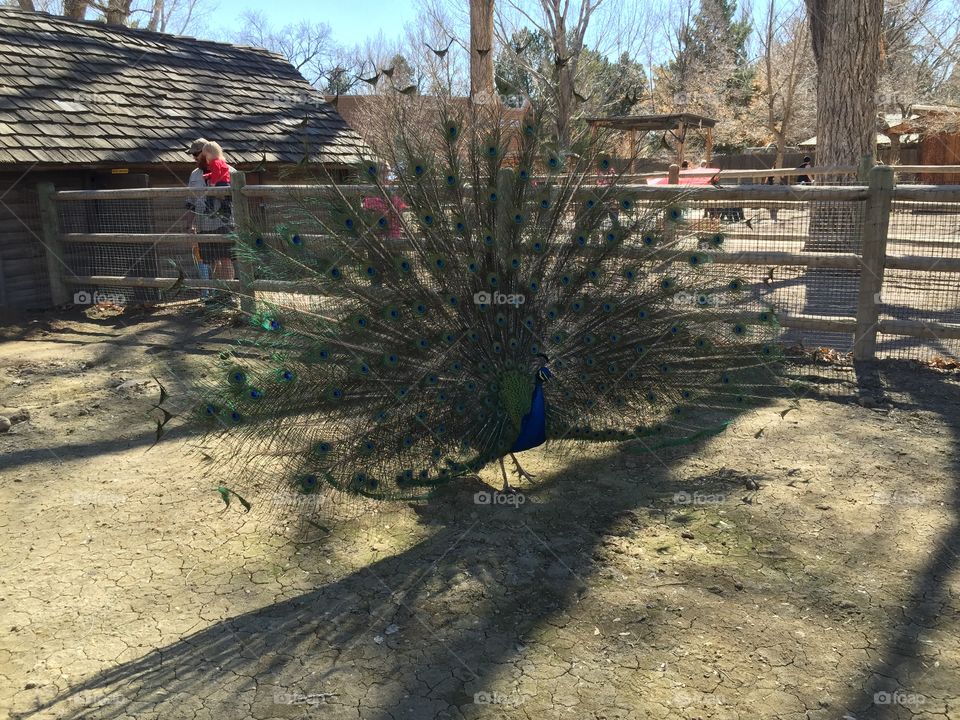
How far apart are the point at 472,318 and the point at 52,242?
9.00m

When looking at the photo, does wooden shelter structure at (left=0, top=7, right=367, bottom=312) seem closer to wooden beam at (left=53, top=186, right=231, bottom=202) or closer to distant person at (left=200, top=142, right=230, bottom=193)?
wooden beam at (left=53, top=186, right=231, bottom=202)

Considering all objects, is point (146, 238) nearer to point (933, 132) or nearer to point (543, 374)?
point (543, 374)

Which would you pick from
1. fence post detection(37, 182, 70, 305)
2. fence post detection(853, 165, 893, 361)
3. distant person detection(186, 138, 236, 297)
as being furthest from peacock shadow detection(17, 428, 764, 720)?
fence post detection(37, 182, 70, 305)

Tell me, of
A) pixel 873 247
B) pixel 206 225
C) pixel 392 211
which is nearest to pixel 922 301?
pixel 873 247

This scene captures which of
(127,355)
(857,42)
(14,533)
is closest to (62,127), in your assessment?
(127,355)

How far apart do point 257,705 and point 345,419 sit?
147 cm

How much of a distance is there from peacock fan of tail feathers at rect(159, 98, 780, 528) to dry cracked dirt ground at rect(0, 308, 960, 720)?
0.48 meters

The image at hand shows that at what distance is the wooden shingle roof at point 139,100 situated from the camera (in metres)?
10.7

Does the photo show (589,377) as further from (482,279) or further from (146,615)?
(146,615)

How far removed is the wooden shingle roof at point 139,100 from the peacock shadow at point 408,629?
6.22m

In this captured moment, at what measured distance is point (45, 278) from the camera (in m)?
Answer: 11.4

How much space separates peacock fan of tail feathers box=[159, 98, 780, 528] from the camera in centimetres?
411

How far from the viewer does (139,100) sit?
40.7ft

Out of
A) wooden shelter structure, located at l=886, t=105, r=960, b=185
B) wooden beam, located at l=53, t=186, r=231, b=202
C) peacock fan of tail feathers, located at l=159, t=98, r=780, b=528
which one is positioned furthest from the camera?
wooden shelter structure, located at l=886, t=105, r=960, b=185
